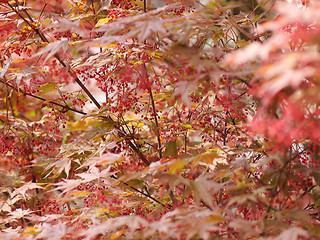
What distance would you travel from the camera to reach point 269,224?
Result: 42.2 inches

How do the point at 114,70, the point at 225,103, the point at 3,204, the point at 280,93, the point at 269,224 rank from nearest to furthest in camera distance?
the point at 280,93, the point at 269,224, the point at 225,103, the point at 114,70, the point at 3,204

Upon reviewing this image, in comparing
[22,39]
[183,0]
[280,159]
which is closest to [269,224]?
[280,159]

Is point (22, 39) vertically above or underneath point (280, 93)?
above

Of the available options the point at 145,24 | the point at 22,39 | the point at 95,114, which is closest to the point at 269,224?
the point at 145,24

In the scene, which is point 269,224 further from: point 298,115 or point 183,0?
point 183,0

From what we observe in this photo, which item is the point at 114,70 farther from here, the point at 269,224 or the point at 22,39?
the point at 269,224

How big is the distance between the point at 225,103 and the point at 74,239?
83 cm

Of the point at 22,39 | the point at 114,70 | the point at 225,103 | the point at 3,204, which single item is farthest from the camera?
the point at 3,204

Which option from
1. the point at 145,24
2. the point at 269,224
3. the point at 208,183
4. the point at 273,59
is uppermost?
the point at 145,24

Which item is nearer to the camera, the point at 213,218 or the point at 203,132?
the point at 213,218

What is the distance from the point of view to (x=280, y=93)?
0.95 meters

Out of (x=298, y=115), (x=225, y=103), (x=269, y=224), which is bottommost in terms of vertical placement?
(x=269, y=224)

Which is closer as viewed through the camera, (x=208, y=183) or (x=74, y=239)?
(x=208, y=183)

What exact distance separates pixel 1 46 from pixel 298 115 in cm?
160
